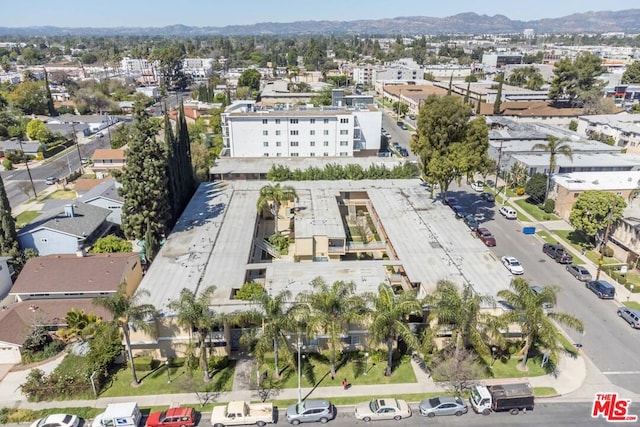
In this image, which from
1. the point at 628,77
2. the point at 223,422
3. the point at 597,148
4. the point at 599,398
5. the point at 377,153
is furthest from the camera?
the point at 628,77

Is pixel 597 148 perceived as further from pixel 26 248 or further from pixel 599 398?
pixel 26 248

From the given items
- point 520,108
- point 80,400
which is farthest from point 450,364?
point 520,108

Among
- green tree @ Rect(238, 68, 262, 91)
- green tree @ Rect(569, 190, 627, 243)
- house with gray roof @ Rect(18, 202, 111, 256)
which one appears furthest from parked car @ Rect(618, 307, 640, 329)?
green tree @ Rect(238, 68, 262, 91)

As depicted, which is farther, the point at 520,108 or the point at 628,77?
the point at 628,77

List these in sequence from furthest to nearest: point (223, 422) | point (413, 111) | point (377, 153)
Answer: point (413, 111)
point (377, 153)
point (223, 422)

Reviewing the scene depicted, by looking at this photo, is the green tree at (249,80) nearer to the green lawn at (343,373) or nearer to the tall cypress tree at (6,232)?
the tall cypress tree at (6,232)

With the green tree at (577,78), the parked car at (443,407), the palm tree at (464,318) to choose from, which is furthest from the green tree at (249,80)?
the parked car at (443,407)
